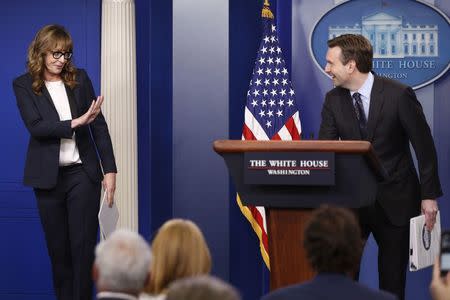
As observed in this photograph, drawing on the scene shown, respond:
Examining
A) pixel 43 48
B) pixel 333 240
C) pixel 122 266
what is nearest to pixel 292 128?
pixel 43 48

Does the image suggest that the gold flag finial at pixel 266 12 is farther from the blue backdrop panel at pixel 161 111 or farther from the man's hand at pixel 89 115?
the man's hand at pixel 89 115

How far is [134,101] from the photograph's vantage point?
6.73 metres

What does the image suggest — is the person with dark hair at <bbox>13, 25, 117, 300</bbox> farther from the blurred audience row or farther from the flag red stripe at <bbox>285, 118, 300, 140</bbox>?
the blurred audience row

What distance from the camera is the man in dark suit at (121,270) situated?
9.50ft

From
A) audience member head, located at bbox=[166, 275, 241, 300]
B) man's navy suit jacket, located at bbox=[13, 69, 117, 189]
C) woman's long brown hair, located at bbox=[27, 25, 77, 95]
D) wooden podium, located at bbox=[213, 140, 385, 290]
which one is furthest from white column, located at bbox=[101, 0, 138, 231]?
audience member head, located at bbox=[166, 275, 241, 300]

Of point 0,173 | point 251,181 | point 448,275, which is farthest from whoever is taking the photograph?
point 0,173

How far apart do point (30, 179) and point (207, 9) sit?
204cm

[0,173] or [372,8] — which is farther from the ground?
[372,8]

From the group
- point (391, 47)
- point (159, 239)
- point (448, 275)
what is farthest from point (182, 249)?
point (391, 47)

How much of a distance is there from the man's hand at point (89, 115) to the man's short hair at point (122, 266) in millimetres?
2206

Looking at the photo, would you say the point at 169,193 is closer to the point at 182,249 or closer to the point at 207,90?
the point at 207,90

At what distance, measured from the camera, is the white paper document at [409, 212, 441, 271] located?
4.57 metres

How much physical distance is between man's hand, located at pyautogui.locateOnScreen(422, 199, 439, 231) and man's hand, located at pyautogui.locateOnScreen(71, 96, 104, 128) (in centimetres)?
165

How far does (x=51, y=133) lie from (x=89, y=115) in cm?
22
